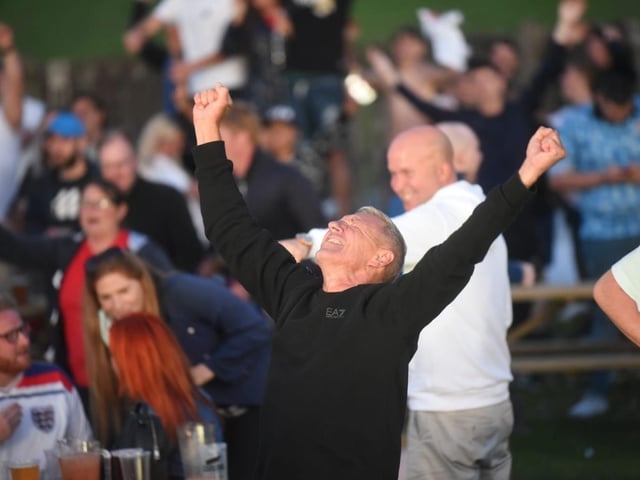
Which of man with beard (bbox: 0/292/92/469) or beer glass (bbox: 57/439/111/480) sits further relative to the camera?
man with beard (bbox: 0/292/92/469)

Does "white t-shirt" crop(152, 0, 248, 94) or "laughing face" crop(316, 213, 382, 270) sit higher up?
"white t-shirt" crop(152, 0, 248, 94)

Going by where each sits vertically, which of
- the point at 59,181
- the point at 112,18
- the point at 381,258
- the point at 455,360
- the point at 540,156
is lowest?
the point at 455,360

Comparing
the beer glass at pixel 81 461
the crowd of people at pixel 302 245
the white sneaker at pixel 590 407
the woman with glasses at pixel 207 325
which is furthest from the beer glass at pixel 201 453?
the white sneaker at pixel 590 407

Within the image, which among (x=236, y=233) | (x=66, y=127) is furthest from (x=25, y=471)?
(x=66, y=127)

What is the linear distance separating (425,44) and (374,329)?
8049 mm

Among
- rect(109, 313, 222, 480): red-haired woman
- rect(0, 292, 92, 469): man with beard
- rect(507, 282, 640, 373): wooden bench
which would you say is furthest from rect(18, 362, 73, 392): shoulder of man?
rect(507, 282, 640, 373): wooden bench

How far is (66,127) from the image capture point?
10.4m

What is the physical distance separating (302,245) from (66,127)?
5231 mm

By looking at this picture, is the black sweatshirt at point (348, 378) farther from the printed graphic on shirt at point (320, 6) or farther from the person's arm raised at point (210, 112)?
the printed graphic on shirt at point (320, 6)

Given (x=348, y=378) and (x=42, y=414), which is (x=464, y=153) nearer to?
(x=42, y=414)

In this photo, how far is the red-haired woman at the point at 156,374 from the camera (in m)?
5.83

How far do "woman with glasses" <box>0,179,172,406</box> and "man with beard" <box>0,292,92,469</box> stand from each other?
140 cm

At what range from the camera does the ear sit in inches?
188

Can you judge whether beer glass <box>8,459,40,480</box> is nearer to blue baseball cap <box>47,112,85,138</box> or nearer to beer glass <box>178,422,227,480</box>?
beer glass <box>178,422,227,480</box>
